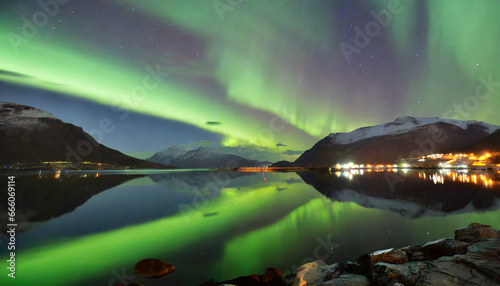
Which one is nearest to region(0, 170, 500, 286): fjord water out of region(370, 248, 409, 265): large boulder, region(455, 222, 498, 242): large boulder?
region(455, 222, 498, 242): large boulder

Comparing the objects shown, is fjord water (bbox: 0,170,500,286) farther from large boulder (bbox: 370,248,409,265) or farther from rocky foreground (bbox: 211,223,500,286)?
large boulder (bbox: 370,248,409,265)

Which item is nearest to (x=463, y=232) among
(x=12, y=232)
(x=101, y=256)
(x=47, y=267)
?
(x=101, y=256)

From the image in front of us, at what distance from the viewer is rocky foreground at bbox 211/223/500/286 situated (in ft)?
21.6

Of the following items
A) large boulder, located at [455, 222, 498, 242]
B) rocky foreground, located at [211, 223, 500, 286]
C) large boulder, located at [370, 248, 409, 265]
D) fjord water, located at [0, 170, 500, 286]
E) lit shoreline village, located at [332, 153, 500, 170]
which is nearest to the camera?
rocky foreground, located at [211, 223, 500, 286]

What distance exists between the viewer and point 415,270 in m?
7.07

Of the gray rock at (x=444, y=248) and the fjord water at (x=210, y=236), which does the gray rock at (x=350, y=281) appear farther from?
the gray rock at (x=444, y=248)

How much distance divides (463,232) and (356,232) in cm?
527

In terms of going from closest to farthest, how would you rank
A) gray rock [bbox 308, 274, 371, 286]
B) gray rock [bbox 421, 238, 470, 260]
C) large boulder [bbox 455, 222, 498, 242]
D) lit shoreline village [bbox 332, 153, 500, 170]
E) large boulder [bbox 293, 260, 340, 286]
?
gray rock [bbox 308, 274, 371, 286]
large boulder [bbox 293, 260, 340, 286]
gray rock [bbox 421, 238, 470, 260]
large boulder [bbox 455, 222, 498, 242]
lit shoreline village [bbox 332, 153, 500, 170]

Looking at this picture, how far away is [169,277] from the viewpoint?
29.8 ft

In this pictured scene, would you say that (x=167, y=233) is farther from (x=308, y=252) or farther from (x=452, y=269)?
(x=452, y=269)

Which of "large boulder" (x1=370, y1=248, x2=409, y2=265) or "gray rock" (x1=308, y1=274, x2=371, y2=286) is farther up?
"large boulder" (x1=370, y1=248, x2=409, y2=265)

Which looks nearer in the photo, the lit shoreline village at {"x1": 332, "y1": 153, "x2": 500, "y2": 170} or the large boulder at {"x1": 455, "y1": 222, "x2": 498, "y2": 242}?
the large boulder at {"x1": 455, "y1": 222, "x2": 498, "y2": 242}

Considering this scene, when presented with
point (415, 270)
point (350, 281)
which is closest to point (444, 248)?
point (415, 270)

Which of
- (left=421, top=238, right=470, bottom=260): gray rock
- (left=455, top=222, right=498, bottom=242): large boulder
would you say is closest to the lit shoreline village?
(left=455, top=222, right=498, bottom=242): large boulder
